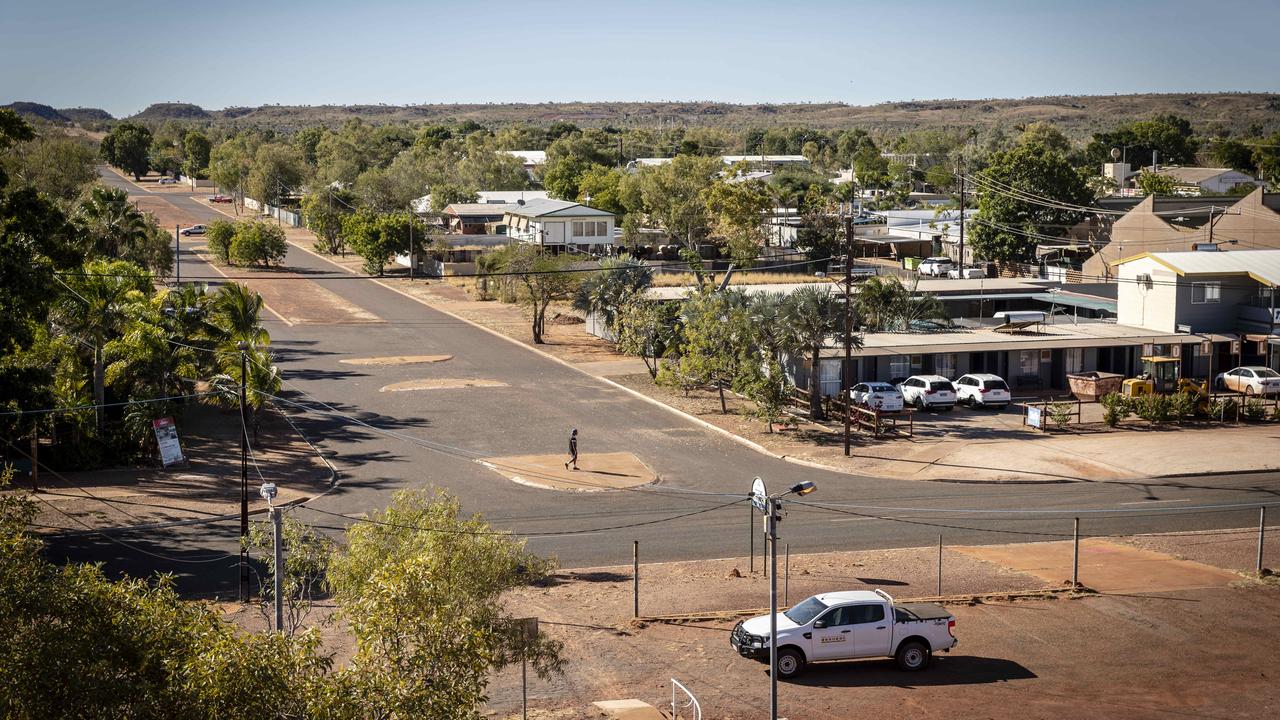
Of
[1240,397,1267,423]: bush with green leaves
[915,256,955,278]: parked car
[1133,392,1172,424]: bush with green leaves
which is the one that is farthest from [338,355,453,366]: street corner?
[915,256,955,278]: parked car

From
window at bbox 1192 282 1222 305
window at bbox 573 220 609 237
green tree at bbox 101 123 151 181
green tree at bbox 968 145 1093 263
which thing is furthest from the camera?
green tree at bbox 101 123 151 181

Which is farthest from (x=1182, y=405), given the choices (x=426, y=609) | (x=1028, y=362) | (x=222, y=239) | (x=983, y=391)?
(x=222, y=239)

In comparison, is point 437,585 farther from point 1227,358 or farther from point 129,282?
point 1227,358

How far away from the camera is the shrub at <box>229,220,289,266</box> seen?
90688 mm

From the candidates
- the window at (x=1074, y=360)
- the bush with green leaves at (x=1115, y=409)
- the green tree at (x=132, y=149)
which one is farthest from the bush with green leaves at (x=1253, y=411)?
→ the green tree at (x=132, y=149)

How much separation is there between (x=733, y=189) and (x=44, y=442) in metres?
59.2

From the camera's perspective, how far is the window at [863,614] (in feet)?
73.3

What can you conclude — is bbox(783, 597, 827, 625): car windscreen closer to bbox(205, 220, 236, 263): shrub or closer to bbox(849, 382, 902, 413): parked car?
bbox(849, 382, 902, 413): parked car

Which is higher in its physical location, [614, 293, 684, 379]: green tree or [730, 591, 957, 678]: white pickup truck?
[614, 293, 684, 379]: green tree

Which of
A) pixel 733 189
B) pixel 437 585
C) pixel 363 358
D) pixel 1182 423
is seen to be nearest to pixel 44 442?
pixel 363 358

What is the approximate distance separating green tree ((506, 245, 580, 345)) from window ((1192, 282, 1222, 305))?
3052cm

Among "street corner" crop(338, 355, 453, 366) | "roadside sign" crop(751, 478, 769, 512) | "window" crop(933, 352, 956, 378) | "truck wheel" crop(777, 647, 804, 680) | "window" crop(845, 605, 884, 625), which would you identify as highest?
"roadside sign" crop(751, 478, 769, 512)

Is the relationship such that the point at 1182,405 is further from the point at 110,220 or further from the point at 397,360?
the point at 110,220

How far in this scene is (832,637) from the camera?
73.0 ft
